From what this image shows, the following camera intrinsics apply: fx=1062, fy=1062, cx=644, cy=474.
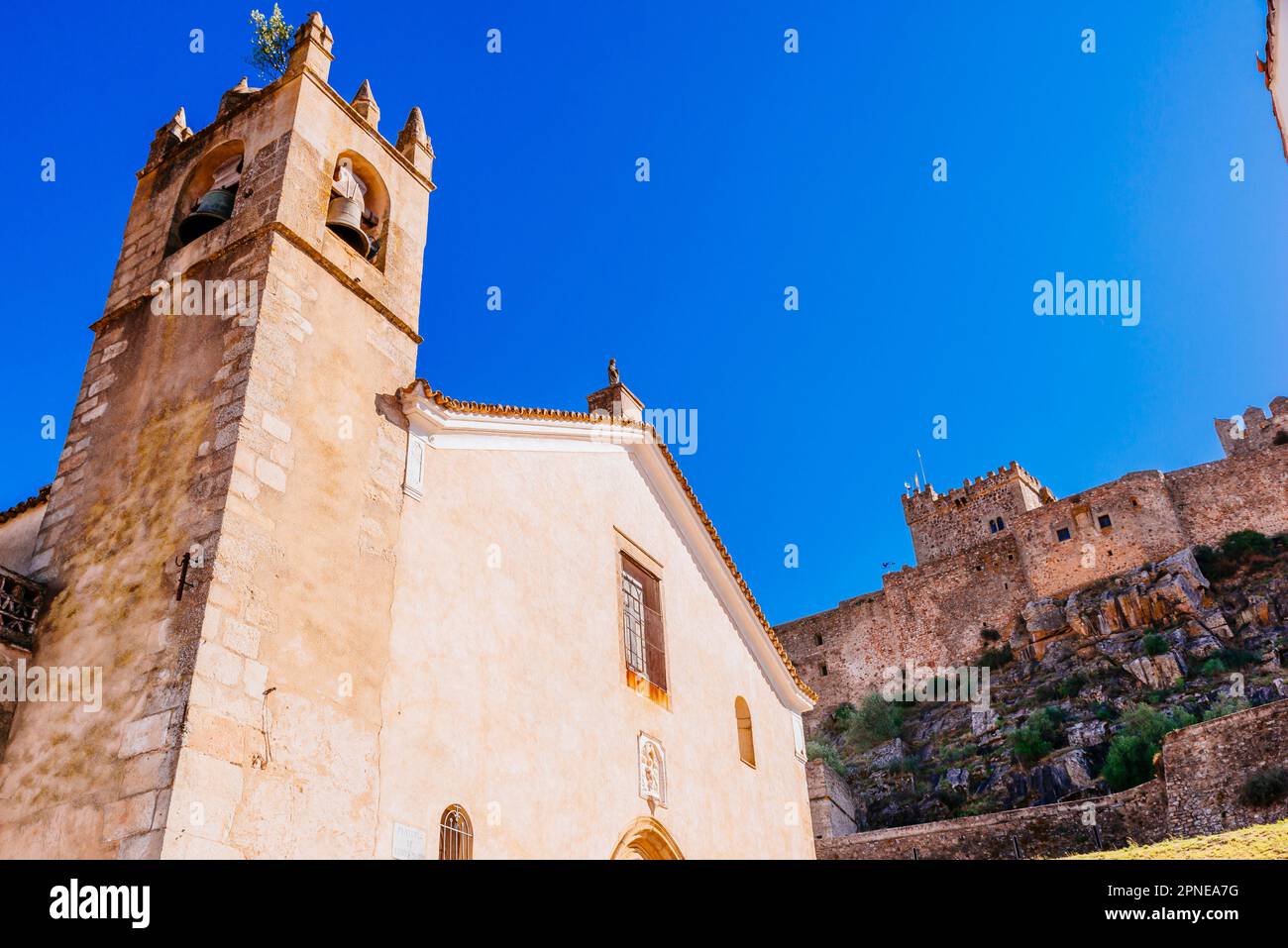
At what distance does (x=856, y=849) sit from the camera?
28.2m

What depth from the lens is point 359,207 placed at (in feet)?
35.1

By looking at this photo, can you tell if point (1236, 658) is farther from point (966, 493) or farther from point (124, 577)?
point (124, 577)

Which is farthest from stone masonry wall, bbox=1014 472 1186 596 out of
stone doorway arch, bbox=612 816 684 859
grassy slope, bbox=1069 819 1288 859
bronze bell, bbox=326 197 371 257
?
bronze bell, bbox=326 197 371 257

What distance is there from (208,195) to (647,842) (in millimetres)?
8014

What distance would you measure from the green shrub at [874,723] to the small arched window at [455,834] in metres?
33.9

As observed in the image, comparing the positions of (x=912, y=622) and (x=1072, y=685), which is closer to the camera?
(x=1072, y=685)

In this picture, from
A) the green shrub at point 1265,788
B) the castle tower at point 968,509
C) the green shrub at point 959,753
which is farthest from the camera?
the castle tower at point 968,509

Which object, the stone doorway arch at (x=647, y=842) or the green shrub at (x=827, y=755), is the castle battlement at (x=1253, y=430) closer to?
the green shrub at (x=827, y=755)

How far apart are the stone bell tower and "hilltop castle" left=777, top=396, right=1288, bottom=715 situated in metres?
39.6

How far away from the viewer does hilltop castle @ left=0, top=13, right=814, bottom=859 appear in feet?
24.4

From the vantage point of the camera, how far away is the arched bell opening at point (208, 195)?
10195 millimetres

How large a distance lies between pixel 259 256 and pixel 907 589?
144 ft

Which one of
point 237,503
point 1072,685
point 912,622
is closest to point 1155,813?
point 1072,685

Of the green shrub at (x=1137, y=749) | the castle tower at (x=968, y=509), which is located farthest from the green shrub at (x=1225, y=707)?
the castle tower at (x=968, y=509)
